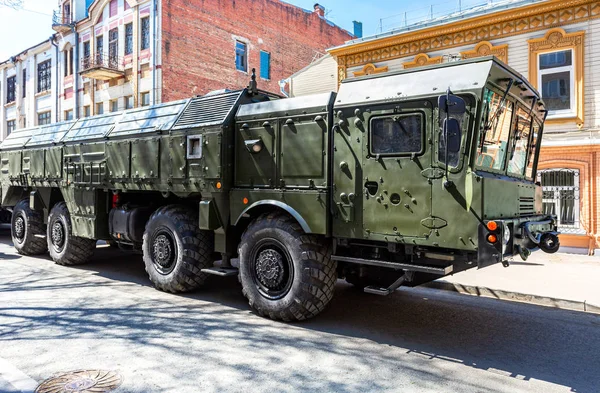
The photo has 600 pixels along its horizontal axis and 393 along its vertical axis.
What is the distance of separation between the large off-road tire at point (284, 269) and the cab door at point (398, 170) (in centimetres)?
76

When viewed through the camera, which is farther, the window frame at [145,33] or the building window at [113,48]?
the building window at [113,48]

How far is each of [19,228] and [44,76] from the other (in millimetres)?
23415

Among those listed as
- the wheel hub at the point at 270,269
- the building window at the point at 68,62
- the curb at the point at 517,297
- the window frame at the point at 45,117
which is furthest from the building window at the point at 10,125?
the curb at the point at 517,297

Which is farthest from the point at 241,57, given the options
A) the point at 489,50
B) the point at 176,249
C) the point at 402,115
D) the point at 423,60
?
the point at 402,115

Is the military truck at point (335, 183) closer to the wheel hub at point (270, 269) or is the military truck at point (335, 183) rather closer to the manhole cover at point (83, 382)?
the wheel hub at point (270, 269)

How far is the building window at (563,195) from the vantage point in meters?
12.6

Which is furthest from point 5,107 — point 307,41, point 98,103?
point 307,41

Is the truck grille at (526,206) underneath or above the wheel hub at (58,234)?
above

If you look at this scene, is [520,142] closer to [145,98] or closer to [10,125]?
[145,98]

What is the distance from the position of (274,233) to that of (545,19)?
454 inches

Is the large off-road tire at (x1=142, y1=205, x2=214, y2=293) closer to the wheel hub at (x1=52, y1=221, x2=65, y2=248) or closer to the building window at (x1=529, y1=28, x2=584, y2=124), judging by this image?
the wheel hub at (x1=52, y1=221, x2=65, y2=248)

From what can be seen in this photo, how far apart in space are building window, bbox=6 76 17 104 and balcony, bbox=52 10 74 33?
308 inches

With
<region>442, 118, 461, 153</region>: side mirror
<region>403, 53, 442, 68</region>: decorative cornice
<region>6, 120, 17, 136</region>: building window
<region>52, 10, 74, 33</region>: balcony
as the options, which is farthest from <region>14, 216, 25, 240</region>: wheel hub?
<region>6, 120, 17, 136</region>: building window

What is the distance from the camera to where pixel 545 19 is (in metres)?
12.9
